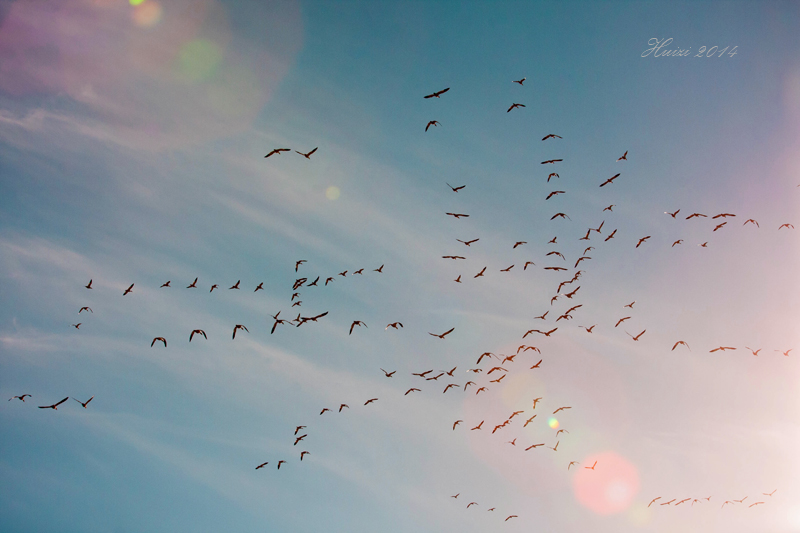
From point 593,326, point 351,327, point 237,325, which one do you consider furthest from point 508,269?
point 237,325

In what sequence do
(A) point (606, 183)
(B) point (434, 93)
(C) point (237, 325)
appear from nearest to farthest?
(B) point (434, 93), (C) point (237, 325), (A) point (606, 183)

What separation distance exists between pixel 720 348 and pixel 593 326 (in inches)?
528

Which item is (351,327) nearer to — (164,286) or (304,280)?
(304,280)

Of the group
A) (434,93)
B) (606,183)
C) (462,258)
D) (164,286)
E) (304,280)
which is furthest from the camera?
(164,286)

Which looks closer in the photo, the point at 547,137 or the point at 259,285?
the point at 547,137

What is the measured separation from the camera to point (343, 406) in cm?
6112

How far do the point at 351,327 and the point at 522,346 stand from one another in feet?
74.7

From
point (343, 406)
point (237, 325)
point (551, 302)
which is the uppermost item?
point (551, 302)

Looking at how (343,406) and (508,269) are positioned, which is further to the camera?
(343,406)

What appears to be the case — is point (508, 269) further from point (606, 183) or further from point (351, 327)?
point (351, 327)

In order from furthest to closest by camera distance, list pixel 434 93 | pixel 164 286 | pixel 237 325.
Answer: pixel 164 286 → pixel 237 325 → pixel 434 93

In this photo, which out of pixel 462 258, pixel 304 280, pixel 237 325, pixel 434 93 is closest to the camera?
pixel 434 93

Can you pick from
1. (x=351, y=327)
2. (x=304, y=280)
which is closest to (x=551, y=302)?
(x=351, y=327)

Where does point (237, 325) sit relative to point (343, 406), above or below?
above
